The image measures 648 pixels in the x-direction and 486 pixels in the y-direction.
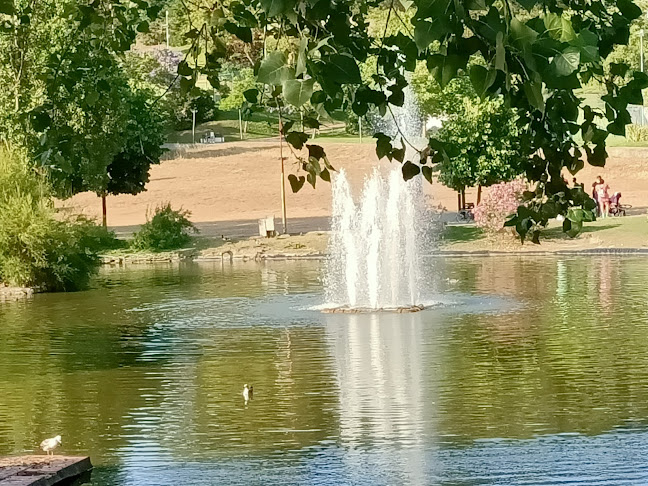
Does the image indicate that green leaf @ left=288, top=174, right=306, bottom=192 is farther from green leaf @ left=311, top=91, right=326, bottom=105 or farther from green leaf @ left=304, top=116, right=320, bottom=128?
green leaf @ left=311, top=91, right=326, bottom=105

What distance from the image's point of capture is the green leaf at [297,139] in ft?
12.7

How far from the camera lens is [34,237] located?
30.3m

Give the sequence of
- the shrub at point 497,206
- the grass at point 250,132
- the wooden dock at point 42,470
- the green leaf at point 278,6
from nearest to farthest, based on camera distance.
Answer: the green leaf at point 278,6, the wooden dock at point 42,470, the shrub at point 497,206, the grass at point 250,132

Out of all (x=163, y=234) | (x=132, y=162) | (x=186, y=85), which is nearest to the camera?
(x=186, y=85)

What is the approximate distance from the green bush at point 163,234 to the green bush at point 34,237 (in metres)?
8.52

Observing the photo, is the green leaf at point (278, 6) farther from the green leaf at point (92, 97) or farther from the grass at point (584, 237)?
the grass at point (584, 237)

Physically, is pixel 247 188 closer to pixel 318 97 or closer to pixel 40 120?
pixel 40 120

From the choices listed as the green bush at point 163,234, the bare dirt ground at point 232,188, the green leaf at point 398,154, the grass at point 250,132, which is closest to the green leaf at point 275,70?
the green leaf at point 398,154

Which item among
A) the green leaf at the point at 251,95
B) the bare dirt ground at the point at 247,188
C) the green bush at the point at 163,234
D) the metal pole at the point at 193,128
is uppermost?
the metal pole at the point at 193,128

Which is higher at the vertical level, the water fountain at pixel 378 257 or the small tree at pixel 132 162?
the small tree at pixel 132 162

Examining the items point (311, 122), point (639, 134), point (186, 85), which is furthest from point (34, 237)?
point (639, 134)

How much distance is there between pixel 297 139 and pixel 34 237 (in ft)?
89.5

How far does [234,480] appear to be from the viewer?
448 inches

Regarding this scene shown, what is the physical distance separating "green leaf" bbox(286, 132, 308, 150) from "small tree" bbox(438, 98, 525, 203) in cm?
3867
